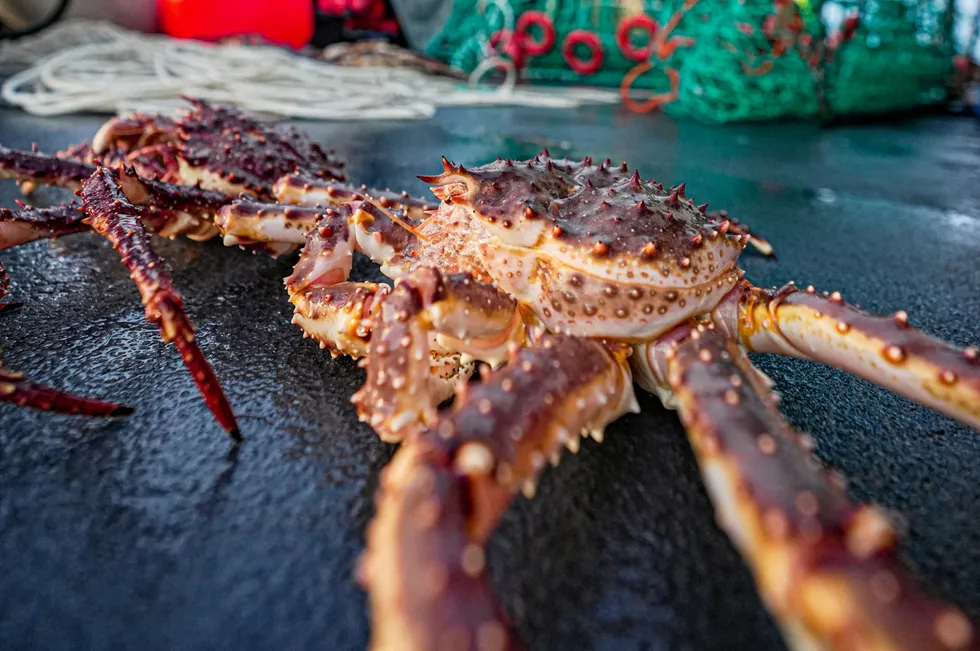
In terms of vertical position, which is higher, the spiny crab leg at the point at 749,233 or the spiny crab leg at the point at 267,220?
the spiny crab leg at the point at 267,220

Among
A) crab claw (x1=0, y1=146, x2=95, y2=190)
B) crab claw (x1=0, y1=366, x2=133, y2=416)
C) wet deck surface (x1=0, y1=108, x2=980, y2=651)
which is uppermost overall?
crab claw (x1=0, y1=146, x2=95, y2=190)

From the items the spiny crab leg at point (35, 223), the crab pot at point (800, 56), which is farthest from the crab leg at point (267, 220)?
the crab pot at point (800, 56)

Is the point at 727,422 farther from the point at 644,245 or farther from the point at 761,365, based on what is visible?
the point at 761,365

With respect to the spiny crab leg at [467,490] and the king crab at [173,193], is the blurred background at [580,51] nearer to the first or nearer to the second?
the king crab at [173,193]

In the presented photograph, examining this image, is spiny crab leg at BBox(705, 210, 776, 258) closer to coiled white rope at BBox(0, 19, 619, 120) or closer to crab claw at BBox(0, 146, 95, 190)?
crab claw at BBox(0, 146, 95, 190)

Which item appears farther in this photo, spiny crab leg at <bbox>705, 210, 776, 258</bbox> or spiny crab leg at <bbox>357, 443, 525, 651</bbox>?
spiny crab leg at <bbox>705, 210, 776, 258</bbox>

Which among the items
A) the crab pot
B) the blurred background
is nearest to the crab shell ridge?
the blurred background

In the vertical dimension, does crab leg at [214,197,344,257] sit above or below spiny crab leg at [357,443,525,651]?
above

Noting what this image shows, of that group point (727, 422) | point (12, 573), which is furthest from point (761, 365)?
point (12, 573)
